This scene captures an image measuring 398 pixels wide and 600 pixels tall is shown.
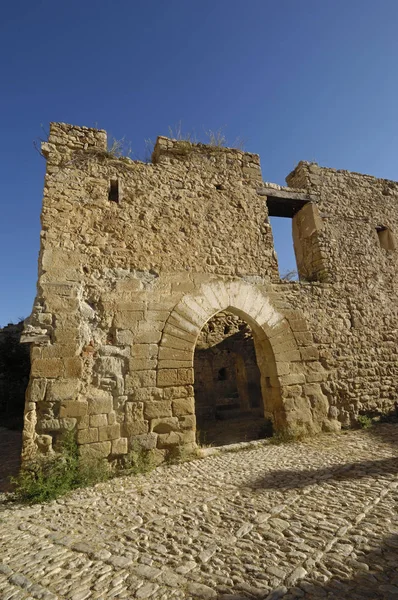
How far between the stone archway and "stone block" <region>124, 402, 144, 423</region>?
57cm

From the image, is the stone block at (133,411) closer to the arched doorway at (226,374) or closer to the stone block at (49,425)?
the stone block at (49,425)

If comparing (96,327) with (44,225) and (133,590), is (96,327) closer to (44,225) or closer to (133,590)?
(44,225)

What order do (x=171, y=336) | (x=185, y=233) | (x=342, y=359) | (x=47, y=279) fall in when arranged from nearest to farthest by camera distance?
1. (x=47, y=279)
2. (x=171, y=336)
3. (x=185, y=233)
4. (x=342, y=359)

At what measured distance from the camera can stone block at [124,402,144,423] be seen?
13.9 feet

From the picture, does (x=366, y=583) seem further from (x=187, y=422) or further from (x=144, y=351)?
(x=144, y=351)

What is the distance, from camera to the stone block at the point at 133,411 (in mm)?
4241

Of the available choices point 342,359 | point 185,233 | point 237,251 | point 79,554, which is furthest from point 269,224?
point 79,554

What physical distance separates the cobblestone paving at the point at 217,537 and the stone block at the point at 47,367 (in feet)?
4.68

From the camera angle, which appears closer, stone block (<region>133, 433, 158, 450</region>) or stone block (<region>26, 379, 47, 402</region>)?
stone block (<region>26, 379, 47, 402</region>)

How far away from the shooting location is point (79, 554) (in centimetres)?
225

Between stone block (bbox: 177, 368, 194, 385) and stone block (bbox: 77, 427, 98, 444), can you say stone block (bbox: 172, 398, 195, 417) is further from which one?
stone block (bbox: 77, 427, 98, 444)

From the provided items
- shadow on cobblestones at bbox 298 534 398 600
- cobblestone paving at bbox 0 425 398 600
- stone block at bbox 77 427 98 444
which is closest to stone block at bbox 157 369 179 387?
stone block at bbox 77 427 98 444

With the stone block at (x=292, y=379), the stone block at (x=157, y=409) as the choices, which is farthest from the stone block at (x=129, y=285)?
the stone block at (x=292, y=379)

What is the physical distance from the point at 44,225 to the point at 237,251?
10.5 feet
